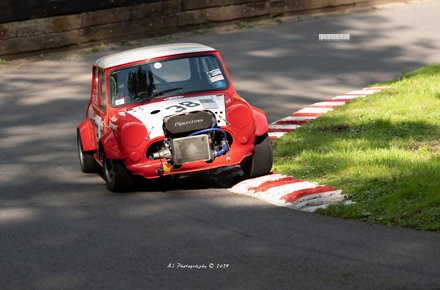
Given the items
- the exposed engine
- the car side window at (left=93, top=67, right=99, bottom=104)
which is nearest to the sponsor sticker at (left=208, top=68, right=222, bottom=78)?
the exposed engine

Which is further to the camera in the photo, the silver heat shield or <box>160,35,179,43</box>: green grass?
<box>160,35,179,43</box>: green grass

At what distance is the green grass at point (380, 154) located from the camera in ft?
20.4

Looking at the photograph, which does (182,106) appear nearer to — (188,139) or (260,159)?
(188,139)

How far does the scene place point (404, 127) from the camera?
930 cm

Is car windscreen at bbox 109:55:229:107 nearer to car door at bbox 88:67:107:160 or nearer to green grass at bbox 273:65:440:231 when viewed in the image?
car door at bbox 88:67:107:160

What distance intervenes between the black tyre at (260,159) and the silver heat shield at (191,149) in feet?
2.49

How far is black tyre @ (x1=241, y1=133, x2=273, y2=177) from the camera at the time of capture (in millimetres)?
7754

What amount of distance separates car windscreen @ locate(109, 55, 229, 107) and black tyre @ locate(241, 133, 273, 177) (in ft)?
3.26

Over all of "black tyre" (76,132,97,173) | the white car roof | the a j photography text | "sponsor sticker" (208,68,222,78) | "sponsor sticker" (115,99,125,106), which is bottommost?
"black tyre" (76,132,97,173)

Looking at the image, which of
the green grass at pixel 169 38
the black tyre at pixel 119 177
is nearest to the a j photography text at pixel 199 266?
the black tyre at pixel 119 177

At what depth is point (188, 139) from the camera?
7176 millimetres

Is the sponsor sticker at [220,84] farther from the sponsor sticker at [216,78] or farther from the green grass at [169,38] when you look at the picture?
the green grass at [169,38]

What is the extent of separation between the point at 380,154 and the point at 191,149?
8.53ft

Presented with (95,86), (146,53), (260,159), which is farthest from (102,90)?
(260,159)
